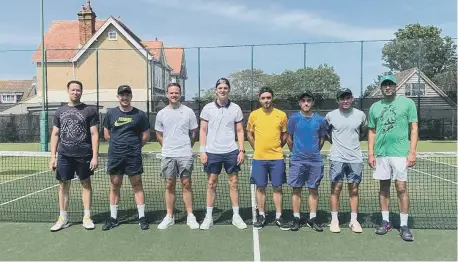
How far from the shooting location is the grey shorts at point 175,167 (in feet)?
19.0

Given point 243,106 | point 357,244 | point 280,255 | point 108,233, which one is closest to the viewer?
point 280,255

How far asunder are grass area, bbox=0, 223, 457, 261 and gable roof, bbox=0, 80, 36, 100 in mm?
56900

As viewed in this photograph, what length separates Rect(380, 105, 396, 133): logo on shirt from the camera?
17.8ft

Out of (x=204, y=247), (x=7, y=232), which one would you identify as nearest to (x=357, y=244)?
(x=204, y=247)

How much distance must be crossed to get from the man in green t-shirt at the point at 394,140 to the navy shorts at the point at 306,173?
67cm

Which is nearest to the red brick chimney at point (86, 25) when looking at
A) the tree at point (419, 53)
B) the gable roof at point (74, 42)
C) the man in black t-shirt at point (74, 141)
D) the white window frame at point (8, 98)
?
the gable roof at point (74, 42)

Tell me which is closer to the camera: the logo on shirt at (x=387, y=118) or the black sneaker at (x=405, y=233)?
the black sneaker at (x=405, y=233)

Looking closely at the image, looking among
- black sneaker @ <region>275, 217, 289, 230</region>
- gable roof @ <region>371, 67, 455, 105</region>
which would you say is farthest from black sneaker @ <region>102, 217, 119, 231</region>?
gable roof @ <region>371, 67, 455, 105</region>

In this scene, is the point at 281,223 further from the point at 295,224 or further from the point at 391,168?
the point at 391,168

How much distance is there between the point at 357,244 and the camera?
511 centimetres

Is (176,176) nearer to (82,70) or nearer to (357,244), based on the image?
(357,244)

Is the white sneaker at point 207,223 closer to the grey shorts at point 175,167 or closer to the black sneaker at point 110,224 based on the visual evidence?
the grey shorts at point 175,167

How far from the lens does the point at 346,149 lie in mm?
5578

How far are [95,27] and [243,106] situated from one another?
768 inches
